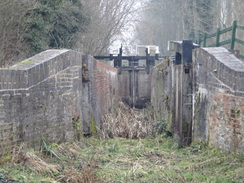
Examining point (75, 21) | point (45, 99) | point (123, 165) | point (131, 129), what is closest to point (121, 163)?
point (123, 165)

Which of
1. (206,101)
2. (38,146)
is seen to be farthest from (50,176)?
(206,101)

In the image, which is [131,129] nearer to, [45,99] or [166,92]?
[166,92]

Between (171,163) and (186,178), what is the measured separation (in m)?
1.21

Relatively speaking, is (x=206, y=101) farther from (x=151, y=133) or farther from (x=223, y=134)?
(x=151, y=133)

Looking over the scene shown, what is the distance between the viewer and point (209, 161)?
19.0 ft

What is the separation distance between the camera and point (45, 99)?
6.50 m

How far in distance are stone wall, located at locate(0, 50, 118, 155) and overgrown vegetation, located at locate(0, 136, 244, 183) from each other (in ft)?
1.14

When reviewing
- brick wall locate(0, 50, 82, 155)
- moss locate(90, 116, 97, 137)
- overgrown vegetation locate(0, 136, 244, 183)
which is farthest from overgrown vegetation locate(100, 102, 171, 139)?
brick wall locate(0, 50, 82, 155)

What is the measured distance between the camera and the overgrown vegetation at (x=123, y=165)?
489cm

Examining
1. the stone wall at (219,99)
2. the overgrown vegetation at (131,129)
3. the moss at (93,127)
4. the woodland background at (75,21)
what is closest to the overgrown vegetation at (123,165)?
the stone wall at (219,99)

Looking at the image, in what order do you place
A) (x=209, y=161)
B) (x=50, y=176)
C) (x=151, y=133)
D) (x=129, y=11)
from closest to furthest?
1. (x=50, y=176)
2. (x=209, y=161)
3. (x=151, y=133)
4. (x=129, y=11)

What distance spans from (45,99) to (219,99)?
11.9 ft

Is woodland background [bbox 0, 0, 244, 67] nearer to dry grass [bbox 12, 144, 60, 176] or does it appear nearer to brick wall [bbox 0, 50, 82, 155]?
brick wall [bbox 0, 50, 82, 155]

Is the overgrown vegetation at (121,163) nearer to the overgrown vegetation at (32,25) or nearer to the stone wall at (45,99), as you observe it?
the stone wall at (45,99)
